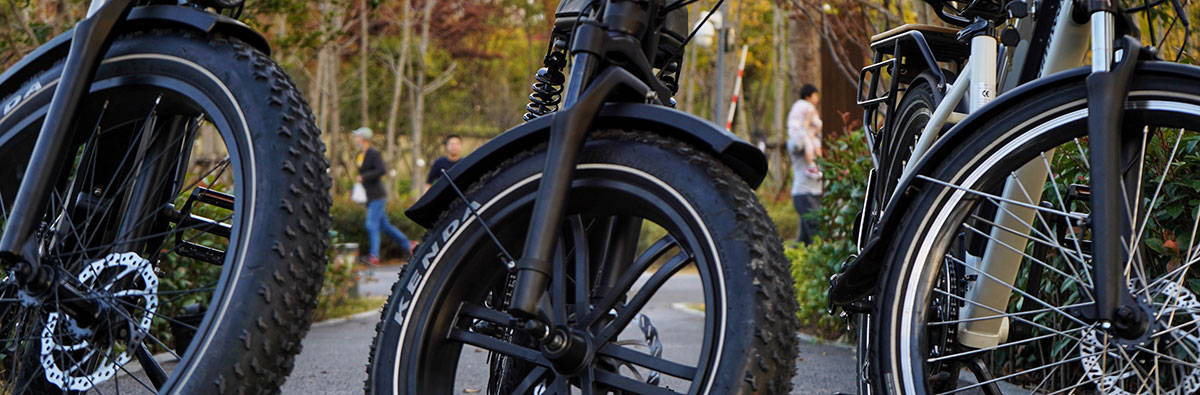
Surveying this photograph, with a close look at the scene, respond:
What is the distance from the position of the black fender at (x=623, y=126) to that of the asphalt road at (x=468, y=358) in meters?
2.81

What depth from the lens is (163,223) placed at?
2.91 m

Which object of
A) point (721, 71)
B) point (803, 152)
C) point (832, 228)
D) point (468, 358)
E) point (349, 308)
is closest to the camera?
point (468, 358)

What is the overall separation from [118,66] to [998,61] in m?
2.05

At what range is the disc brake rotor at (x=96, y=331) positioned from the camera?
8.51 ft

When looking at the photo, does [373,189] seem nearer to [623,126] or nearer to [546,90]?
[546,90]

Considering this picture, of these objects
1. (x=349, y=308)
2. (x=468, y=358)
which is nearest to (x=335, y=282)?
(x=349, y=308)

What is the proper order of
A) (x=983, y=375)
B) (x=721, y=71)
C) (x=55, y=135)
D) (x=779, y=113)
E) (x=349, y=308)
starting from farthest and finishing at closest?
(x=779, y=113), (x=721, y=71), (x=349, y=308), (x=983, y=375), (x=55, y=135)

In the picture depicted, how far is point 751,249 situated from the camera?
192cm

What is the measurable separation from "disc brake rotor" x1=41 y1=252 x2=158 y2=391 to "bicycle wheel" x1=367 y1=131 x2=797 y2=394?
0.60 meters

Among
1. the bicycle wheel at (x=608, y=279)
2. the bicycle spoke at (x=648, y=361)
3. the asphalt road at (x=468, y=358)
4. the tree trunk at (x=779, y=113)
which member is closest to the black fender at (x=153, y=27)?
the bicycle wheel at (x=608, y=279)

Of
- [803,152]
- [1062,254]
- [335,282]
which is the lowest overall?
[335,282]

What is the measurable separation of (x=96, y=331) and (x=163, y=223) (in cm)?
36

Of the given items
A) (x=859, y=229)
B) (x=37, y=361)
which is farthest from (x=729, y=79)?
(x=37, y=361)

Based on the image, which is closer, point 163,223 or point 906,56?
A: point 163,223
